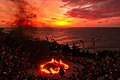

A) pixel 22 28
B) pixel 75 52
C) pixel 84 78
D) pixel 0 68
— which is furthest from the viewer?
pixel 22 28

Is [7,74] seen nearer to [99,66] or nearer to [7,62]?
[7,62]

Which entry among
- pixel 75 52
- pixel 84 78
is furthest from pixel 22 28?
pixel 84 78

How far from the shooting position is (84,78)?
18.4 m

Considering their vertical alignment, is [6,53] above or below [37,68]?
above

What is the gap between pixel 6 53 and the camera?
24.8 meters

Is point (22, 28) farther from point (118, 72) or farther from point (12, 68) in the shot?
point (118, 72)

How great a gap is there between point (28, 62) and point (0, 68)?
6395 millimetres

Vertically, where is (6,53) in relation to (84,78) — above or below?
above

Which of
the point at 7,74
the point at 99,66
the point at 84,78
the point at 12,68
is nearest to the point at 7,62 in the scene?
the point at 12,68

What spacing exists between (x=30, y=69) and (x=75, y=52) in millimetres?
A: 13267

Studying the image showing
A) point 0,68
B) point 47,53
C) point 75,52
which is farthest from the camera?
point 75,52

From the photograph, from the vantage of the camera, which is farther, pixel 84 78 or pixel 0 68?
pixel 0 68

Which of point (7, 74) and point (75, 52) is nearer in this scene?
point (7, 74)

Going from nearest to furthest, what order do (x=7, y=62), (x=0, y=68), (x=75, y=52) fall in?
(x=0, y=68), (x=7, y=62), (x=75, y=52)
